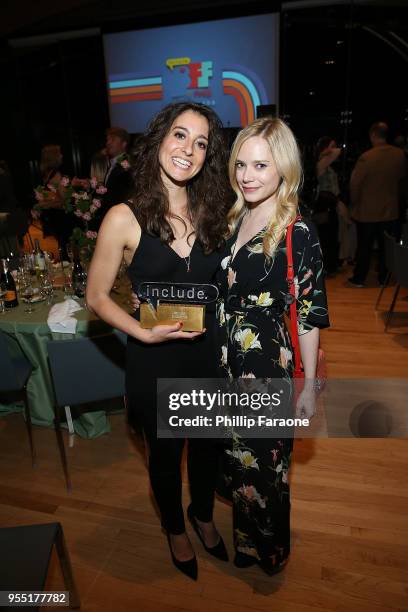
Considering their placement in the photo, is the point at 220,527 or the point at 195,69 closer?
the point at 220,527

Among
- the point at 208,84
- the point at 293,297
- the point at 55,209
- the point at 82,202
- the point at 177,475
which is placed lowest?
the point at 177,475

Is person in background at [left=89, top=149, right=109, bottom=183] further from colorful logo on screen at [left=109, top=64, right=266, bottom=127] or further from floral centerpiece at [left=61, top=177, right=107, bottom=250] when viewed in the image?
colorful logo on screen at [left=109, top=64, right=266, bottom=127]

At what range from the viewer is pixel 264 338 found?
1.49 meters

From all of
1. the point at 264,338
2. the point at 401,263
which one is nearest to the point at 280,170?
the point at 264,338

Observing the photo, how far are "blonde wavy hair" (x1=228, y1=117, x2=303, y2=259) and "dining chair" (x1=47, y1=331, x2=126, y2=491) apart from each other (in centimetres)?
99

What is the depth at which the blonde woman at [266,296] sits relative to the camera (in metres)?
1.41

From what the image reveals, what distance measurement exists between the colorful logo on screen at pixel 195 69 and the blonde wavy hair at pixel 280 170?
5903 millimetres

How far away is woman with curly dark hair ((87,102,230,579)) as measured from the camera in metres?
1.41

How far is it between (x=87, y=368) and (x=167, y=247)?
96 cm

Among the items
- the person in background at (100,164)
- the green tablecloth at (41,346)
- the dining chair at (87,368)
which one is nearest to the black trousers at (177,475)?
the dining chair at (87,368)

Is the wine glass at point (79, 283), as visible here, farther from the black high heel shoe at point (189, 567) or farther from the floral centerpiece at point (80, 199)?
the black high heel shoe at point (189, 567)

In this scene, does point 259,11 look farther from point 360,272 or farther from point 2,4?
point 360,272

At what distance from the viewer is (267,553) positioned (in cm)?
169

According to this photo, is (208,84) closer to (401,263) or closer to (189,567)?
(401,263)
